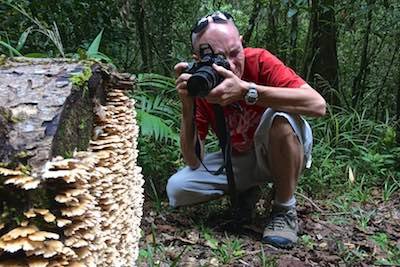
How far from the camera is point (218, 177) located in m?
2.80

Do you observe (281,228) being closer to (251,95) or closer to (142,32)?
(251,95)

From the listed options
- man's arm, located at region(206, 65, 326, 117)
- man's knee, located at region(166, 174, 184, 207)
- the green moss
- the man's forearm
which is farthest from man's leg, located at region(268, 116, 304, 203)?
the green moss

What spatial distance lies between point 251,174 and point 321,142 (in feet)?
4.89

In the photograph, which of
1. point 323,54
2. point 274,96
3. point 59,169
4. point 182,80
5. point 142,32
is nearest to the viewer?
point 59,169

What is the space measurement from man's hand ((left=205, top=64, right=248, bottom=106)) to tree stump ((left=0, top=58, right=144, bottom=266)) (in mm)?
487

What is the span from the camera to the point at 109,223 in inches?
56.1

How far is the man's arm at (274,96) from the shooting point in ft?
6.93

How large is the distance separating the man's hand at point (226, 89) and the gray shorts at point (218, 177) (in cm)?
55

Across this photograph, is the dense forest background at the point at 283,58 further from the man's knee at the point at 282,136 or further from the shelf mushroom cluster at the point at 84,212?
the man's knee at the point at 282,136

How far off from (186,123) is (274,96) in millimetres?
430

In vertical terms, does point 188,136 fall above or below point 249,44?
below

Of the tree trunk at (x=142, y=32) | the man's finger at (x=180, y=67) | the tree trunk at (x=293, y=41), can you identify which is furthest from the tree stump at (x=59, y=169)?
the tree trunk at (x=293, y=41)

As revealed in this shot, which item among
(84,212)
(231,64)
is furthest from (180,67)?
(84,212)

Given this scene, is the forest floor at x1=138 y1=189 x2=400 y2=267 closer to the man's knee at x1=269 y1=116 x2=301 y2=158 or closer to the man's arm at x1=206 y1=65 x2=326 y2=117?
the man's knee at x1=269 y1=116 x2=301 y2=158
